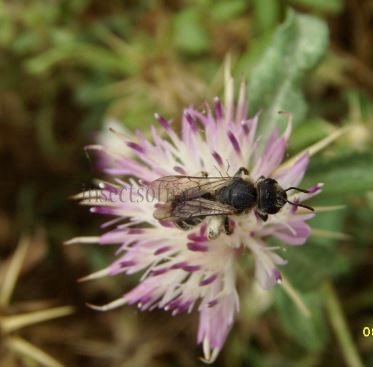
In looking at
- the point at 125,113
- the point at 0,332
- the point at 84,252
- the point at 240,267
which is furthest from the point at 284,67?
the point at 84,252

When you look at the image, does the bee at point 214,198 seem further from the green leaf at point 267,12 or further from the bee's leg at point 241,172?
the green leaf at point 267,12

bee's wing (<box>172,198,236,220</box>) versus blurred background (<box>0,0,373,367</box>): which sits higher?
blurred background (<box>0,0,373,367</box>)

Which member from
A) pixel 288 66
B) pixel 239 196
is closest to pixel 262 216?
pixel 239 196

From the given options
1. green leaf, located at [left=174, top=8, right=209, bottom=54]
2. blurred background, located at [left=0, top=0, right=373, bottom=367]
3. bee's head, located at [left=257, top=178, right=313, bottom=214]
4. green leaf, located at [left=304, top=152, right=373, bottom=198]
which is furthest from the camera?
green leaf, located at [left=174, top=8, right=209, bottom=54]

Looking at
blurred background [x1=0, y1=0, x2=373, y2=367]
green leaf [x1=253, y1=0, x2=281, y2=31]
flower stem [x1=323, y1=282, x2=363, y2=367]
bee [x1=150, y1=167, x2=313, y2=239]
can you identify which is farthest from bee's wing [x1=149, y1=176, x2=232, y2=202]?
green leaf [x1=253, y1=0, x2=281, y2=31]

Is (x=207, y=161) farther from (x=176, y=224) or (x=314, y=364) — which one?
(x=314, y=364)

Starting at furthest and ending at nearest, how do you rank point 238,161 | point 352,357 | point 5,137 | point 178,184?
point 5,137 → point 352,357 → point 238,161 → point 178,184

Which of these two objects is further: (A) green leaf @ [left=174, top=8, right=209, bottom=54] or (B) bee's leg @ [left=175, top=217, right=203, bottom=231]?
(A) green leaf @ [left=174, top=8, right=209, bottom=54]

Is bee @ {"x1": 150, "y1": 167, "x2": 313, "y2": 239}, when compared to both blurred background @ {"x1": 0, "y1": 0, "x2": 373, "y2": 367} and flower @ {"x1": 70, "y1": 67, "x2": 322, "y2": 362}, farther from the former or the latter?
blurred background @ {"x1": 0, "y1": 0, "x2": 373, "y2": 367}
